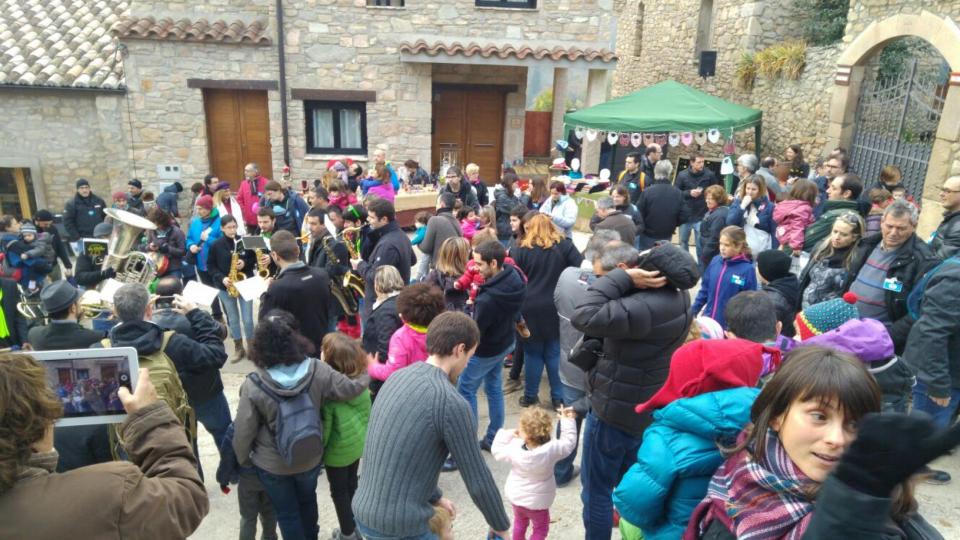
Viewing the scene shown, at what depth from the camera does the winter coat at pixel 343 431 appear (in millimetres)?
3350

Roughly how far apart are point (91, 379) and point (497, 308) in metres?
2.68

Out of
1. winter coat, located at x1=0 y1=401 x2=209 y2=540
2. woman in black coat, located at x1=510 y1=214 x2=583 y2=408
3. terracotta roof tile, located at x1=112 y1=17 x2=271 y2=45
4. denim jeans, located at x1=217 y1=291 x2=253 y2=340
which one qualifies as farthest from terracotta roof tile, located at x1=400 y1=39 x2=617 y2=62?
winter coat, located at x1=0 y1=401 x2=209 y2=540

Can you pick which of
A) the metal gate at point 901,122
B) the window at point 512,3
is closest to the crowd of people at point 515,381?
the metal gate at point 901,122

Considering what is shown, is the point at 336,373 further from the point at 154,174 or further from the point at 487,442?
the point at 154,174

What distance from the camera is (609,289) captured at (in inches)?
126

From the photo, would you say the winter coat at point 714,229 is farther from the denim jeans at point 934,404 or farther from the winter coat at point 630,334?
the winter coat at point 630,334

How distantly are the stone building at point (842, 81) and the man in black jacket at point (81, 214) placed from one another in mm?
12234

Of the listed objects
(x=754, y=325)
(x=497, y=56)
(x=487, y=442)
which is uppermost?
(x=497, y=56)

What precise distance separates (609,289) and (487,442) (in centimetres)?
201

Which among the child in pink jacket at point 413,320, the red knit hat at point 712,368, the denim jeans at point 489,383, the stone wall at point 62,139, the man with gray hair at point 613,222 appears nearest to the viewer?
the red knit hat at point 712,368

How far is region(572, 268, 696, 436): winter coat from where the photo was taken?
3.12 metres

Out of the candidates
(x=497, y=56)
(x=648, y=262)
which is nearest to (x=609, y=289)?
(x=648, y=262)

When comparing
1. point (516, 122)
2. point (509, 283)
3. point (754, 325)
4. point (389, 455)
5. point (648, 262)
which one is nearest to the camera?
point (389, 455)

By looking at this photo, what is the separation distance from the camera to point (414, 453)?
2477mm
